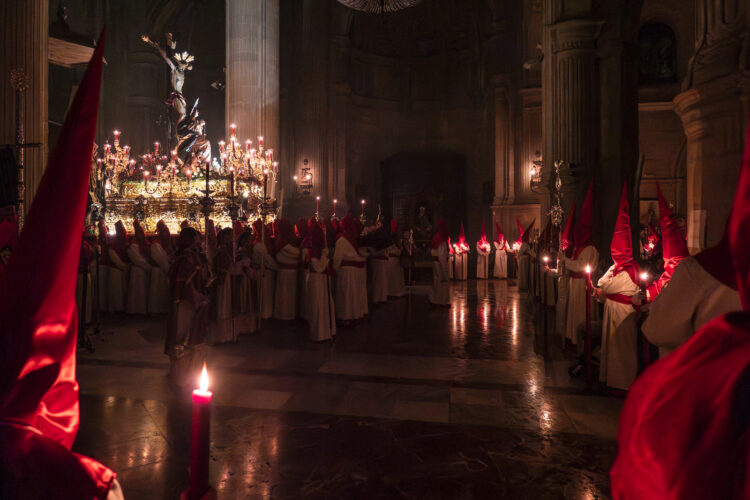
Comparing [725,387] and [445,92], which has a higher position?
[445,92]

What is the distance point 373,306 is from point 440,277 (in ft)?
6.83

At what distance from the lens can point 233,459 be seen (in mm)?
3791

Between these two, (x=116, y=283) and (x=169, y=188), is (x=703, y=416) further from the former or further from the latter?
(x=169, y=188)

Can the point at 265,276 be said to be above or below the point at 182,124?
below

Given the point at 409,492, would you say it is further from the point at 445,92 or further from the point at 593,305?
the point at 445,92

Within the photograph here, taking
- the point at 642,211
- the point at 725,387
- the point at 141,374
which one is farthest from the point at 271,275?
the point at 642,211

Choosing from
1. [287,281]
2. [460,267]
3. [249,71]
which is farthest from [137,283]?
[460,267]

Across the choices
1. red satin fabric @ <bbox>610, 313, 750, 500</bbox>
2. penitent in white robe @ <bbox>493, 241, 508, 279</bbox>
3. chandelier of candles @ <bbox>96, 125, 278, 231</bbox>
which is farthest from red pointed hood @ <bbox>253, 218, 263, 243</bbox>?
penitent in white robe @ <bbox>493, 241, 508, 279</bbox>

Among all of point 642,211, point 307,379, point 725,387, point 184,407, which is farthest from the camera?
point 642,211

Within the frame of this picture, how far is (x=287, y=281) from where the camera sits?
10.4m

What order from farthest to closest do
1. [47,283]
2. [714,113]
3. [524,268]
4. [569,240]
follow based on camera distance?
[524,268] → [569,240] → [714,113] → [47,283]

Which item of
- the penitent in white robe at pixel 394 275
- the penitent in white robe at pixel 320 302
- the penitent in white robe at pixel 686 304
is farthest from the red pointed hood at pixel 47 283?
the penitent in white robe at pixel 394 275

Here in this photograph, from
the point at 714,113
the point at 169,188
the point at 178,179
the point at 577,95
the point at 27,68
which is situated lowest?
the point at 714,113

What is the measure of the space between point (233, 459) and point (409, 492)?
1.41m
